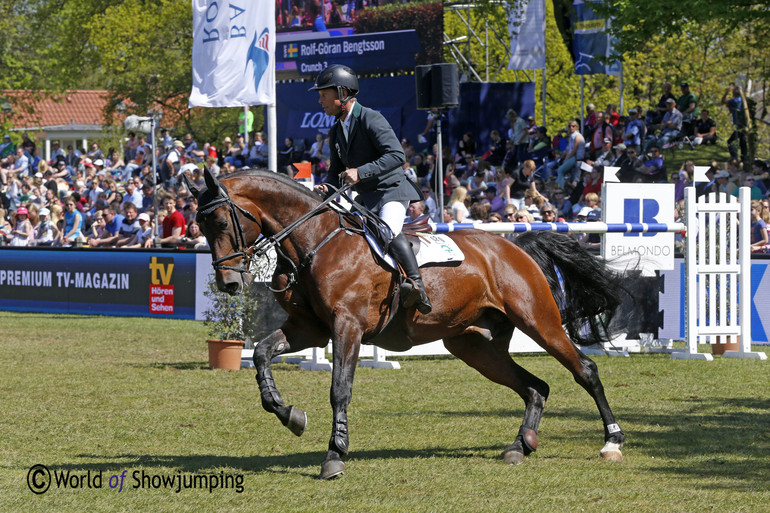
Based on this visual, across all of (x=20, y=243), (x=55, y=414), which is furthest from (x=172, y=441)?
(x=20, y=243)

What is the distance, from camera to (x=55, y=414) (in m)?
9.34

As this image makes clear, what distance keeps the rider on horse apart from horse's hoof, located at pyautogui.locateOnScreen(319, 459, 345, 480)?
1253mm

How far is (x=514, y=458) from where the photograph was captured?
23.9 feet

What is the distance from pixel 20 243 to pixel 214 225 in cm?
1828

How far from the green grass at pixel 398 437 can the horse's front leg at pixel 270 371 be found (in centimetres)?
34

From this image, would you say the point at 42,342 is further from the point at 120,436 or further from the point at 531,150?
the point at 531,150

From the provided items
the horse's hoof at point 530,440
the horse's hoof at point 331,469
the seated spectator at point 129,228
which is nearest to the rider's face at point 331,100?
the horse's hoof at point 331,469

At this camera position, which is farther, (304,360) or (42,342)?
(42,342)

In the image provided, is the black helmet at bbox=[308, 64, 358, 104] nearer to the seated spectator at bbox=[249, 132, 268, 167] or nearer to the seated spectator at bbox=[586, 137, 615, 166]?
the seated spectator at bbox=[586, 137, 615, 166]

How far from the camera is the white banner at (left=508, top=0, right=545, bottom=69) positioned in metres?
31.8

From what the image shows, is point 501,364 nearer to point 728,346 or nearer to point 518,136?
point 728,346

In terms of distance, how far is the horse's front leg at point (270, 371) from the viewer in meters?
6.89

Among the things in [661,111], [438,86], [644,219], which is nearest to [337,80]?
[644,219]

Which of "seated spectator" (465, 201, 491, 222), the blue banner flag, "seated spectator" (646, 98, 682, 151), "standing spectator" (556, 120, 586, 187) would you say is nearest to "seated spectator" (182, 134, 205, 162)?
the blue banner flag
